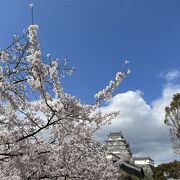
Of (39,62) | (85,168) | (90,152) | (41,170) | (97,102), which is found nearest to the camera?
(39,62)

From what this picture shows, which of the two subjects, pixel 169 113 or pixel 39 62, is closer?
pixel 39 62

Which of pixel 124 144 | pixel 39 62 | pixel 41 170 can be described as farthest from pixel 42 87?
pixel 124 144

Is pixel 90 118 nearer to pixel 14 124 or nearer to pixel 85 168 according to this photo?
pixel 14 124

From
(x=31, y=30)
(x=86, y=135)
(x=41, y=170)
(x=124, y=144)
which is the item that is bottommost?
(x=41, y=170)

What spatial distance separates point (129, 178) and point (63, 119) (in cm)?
4756

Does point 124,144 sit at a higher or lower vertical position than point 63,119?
higher

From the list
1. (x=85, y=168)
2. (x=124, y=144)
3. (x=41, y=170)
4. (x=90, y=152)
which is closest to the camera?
(x=41, y=170)

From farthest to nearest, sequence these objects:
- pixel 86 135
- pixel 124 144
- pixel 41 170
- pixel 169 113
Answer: pixel 124 144 < pixel 169 113 < pixel 41 170 < pixel 86 135

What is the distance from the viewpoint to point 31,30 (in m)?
6.13

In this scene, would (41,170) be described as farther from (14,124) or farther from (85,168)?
(85,168)

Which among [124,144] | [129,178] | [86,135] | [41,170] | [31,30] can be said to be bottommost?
[41,170]

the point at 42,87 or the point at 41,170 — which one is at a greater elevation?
the point at 42,87

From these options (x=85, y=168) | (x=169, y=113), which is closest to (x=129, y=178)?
(x=169, y=113)

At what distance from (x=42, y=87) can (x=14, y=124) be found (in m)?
1.78
